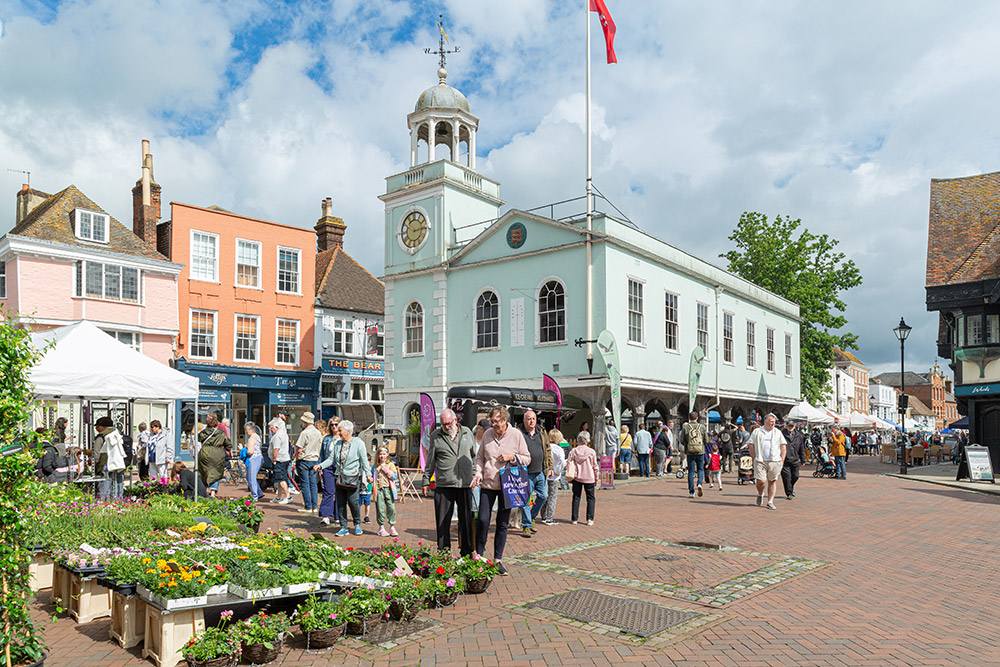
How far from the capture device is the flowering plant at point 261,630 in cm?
561

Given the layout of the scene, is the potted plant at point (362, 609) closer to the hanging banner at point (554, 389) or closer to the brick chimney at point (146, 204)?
the hanging banner at point (554, 389)

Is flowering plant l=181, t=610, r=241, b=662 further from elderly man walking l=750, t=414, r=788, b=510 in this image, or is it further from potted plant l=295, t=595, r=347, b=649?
elderly man walking l=750, t=414, r=788, b=510

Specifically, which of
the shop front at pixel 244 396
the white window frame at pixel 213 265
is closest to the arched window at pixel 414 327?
the shop front at pixel 244 396

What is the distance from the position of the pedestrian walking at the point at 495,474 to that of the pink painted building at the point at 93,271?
2204 centimetres

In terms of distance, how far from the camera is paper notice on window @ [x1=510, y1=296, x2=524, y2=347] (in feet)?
80.9

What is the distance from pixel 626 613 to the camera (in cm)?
679

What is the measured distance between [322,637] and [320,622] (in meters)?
0.11

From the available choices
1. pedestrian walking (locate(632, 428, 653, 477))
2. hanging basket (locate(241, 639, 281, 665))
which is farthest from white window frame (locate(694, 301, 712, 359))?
hanging basket (locate(241, 639, 281, 665))

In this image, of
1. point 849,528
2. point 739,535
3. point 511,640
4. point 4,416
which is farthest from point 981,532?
point 4,416

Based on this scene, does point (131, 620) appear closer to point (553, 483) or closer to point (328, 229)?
point (553, 483)

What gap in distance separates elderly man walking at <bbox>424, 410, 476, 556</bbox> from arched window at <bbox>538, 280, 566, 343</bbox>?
15.0m

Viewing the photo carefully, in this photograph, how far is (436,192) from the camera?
2712cm

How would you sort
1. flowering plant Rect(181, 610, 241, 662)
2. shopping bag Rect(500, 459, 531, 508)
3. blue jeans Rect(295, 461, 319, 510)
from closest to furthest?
flowering plant Rect(181, 610, 241, 662) → shopping bag Rect(500, 459, 531, 508) → blue jeans Rect(295, 461, 319, 510)

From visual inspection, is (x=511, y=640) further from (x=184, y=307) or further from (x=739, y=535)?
(x=184, y=307)
